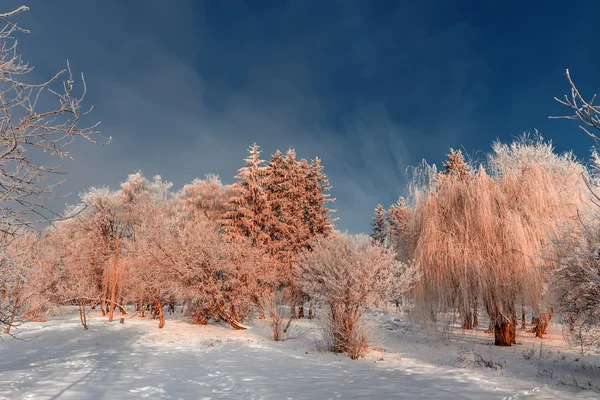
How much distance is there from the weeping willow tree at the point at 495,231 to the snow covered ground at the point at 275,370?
74.0 inches

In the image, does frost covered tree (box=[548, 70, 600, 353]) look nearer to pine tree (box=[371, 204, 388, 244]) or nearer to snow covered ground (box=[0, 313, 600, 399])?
snow covered ground (box=[0, 313, 600, 399])

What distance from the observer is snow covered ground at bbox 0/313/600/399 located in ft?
22.6

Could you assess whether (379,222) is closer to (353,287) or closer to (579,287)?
(353,287)

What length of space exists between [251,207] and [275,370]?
1849 cm

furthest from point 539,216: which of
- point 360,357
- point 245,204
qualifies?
point 245,204

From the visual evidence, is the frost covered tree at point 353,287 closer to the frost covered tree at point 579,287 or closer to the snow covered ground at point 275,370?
the snow covered ground at point 275,370

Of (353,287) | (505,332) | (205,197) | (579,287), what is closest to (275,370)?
(353,287)

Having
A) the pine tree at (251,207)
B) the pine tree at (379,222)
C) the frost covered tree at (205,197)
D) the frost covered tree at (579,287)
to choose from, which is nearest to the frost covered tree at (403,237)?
the frost covered tree at (579,287)

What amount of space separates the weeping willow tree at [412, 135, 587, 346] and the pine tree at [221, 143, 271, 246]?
1454 cm

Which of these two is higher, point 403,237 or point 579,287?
point 403,237

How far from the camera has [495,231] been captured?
12508mm

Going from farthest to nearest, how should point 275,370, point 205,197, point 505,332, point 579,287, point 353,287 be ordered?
point 205,197 < point 505,332 < point 353,287 < point 275,370 < point 579,287

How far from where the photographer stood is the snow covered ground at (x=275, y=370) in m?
6.89

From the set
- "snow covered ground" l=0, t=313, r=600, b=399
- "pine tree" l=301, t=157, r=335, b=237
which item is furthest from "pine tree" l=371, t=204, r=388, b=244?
"snow covered ground" l=0, t=313, r=600, b=399
